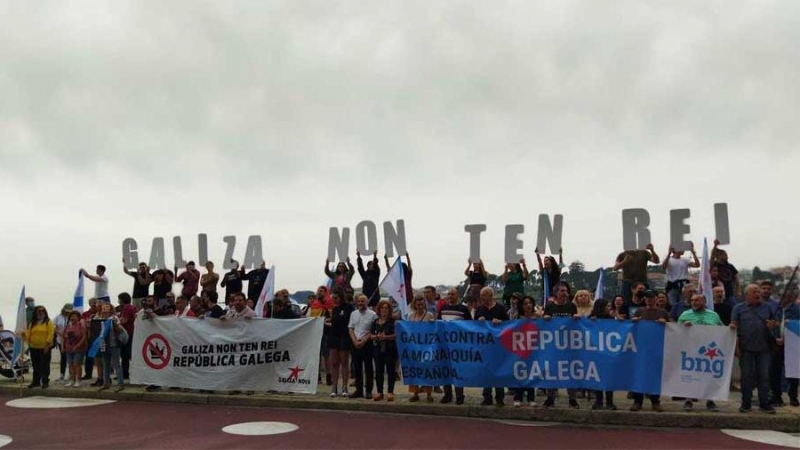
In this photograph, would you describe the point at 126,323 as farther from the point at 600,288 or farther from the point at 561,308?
the point at 600,288

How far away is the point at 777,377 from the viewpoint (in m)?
10.4

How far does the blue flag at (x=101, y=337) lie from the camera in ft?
42.9

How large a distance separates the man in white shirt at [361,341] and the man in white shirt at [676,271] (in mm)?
5766

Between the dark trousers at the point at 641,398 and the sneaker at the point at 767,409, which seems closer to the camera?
the sneaker at the point at 767,409

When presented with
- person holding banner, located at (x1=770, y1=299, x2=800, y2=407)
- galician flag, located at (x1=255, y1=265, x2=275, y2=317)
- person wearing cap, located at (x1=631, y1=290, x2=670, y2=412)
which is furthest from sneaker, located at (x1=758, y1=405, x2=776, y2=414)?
galician flag, located at (x1=255, y1=265, x2=275, y2=317)

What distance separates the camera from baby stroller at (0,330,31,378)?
588 inches

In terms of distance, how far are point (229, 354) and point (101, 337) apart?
2746mm

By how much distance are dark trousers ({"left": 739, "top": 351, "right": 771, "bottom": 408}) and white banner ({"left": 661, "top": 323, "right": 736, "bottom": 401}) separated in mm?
194

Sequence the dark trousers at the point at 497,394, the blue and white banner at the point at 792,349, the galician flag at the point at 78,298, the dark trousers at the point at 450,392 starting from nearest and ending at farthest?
the blue and white banner at the point at 792,349
the dark trousers at the point at 497,394
the dark trousers at the point at 450,392
the galician flag at the point at 78,298

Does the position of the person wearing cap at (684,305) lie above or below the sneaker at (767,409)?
above

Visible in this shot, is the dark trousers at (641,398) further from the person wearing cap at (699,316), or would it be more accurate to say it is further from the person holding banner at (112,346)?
the person holding banner at (112,346)

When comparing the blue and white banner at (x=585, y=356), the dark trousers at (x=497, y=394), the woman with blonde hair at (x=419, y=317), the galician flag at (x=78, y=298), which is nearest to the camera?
the blue and white banner at (x=585, y=356)

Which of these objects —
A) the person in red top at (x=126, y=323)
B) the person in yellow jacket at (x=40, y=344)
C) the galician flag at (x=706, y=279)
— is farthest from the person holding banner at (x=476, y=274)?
the person in yellow jacket at (x=40, y=344)

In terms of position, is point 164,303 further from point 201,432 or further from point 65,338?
point 201,432
